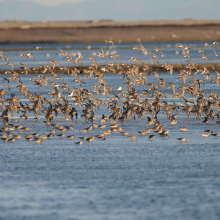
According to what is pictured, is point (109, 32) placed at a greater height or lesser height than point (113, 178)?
greater

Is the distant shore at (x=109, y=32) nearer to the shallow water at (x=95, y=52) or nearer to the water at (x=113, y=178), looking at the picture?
the shallow water at (x=95, y=52)

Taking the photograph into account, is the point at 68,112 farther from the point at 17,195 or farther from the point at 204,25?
the point at 204,25

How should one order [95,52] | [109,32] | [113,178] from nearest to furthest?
[113,178], [95,52], [109,32]

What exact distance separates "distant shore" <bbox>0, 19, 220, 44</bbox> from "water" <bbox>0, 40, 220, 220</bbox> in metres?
108

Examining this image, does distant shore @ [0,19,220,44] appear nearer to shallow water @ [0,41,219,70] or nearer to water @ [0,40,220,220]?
shallow water @ [0,41,219,70]

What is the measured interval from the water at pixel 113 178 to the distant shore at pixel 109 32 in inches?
4239

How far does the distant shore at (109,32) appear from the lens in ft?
434

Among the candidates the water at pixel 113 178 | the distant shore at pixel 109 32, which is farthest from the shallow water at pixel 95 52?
the water at pixel 113 178

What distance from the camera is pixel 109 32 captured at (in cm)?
13775

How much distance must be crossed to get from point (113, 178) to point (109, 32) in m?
123

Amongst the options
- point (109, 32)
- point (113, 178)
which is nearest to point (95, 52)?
point (109, 32)

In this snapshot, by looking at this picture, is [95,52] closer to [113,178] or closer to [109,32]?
[109,32]

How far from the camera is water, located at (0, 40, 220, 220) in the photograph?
13.4 m

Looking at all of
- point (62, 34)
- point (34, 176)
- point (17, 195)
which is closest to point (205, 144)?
point (34, 176)
